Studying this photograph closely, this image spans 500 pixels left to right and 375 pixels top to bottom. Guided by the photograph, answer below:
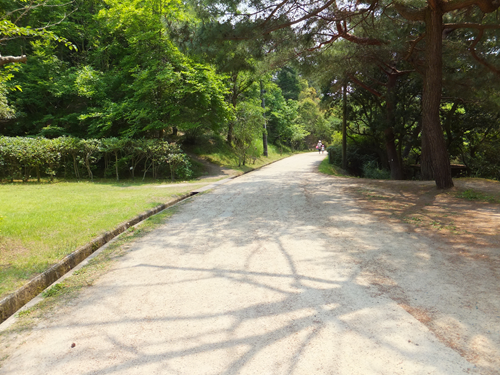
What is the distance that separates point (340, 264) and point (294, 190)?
689cm

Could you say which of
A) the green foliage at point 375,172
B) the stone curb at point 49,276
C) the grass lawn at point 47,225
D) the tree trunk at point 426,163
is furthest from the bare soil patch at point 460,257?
the green foliage at point 375,172

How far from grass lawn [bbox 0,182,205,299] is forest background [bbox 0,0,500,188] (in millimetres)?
2625

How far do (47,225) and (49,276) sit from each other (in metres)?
2.39

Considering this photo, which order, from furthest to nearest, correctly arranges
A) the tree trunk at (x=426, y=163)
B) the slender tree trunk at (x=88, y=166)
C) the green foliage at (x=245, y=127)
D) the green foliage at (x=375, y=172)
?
1. the green foliage at (x=245, y=127)
2. the green foliage at (x=375, y=172)
3. the slender tree trunk at (x=88, y=166)
4. the tree trunk at (x=426, y=163)

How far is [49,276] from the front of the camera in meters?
3.72

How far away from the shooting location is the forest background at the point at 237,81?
8.75 metres

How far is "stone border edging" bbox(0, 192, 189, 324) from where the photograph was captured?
3.05 m

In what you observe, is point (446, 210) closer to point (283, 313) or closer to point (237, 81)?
point (283, 313)

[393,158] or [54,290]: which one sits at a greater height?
[393,158]

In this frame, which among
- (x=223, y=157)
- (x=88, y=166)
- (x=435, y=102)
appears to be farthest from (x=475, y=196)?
(x=223, y=157)

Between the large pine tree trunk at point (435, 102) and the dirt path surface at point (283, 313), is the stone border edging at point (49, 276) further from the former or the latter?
the large pine tree trunk at point (435, 102)

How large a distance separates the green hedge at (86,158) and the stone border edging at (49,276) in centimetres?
973

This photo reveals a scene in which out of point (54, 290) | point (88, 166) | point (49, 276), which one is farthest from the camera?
point (88, 166)

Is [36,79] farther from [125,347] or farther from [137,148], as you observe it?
[125,347]
